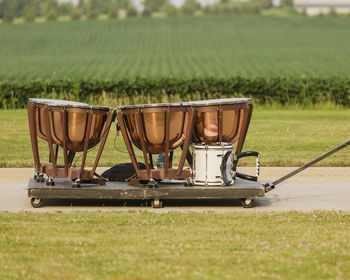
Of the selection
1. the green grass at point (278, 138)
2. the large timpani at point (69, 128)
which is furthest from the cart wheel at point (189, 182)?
the green grass at point (278, 138)

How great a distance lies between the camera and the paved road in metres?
9.25

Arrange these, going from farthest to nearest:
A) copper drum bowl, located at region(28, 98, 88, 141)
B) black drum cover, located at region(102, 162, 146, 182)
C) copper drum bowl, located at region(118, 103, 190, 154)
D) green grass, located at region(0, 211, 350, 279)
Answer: black drum cover, located at region(102, 162, 146, 182), copper drum bowl, located at region(28, 98, 88, 141), copper drum bowl, located at region(118, 103, 190, 154), green grass, located at region(0, 211, 350, 279)

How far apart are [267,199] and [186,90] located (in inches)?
694

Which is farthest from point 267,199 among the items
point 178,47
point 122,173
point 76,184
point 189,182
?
point 178,47

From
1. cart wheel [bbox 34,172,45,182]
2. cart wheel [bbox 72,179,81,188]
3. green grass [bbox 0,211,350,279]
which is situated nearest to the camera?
green grass [bbox 0,211,350,279]

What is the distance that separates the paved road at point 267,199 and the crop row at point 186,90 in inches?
583

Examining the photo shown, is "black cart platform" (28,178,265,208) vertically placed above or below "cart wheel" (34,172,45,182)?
below

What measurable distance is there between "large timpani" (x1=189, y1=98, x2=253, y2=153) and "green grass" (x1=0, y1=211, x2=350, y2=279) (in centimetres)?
116

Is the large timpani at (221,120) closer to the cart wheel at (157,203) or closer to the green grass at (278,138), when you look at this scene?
the cart wheel at (157,203)

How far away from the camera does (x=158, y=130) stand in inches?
355

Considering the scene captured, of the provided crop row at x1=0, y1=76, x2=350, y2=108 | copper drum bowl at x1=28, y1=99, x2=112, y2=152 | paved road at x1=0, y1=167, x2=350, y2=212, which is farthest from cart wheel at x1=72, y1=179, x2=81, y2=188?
crop row at x1=0, y1=76, x2=350, y2=108

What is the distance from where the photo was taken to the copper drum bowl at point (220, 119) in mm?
9148

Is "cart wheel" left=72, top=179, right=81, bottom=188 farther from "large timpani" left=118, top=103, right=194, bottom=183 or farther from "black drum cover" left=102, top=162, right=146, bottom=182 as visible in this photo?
"black drum cover" left=102, top=162, right=146, bottom=182

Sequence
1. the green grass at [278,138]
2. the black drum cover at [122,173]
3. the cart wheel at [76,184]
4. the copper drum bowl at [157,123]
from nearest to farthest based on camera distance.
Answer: the copper drum bowl at [157,123], the cart wheel at [76,184], the black drum cover at [122,173], the green grass at [278,138]
